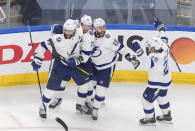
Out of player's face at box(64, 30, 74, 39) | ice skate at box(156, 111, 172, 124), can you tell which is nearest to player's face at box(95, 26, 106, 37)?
player's face at box(64, 30, 74, 39)

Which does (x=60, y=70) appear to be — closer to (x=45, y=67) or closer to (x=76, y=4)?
(x=45, y=67)

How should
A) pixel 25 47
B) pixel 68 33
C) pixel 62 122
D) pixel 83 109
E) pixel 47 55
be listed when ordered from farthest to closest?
1. pixel 47 55
2. pixel 25 47
3. pixel 83 109
4. pixel 62 122
5. pixel 68 33

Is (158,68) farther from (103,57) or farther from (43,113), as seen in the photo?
(43,113)

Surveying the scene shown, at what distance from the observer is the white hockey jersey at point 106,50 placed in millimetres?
4770

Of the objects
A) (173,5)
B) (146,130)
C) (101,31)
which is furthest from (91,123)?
(173,5)

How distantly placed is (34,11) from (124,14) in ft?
3.69

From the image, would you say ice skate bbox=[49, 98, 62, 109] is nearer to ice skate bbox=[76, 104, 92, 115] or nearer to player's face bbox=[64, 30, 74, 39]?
ice skate bbox=[76, 104, 92, 115]

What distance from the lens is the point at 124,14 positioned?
6020 millimetres

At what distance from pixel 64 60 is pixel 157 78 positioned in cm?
92

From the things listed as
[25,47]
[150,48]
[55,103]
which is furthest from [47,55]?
[150,48]

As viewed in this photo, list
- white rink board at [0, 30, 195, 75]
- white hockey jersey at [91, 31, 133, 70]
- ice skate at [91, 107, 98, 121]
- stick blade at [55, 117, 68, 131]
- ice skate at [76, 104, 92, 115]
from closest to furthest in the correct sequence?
stick blade at [55, 117, 68, 131] < white hockey jersey at [91, 31, 133, 70] < ice skate at [91, 107, 98, 121] < ice skate at [76, 104, 92, 115] < white rink board at [0, 30, 195, 75]

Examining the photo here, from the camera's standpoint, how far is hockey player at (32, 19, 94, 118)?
15.1 feet

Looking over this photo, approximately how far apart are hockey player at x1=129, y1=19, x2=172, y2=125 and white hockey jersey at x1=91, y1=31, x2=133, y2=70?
0.63 feet

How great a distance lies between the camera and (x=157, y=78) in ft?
15.2
